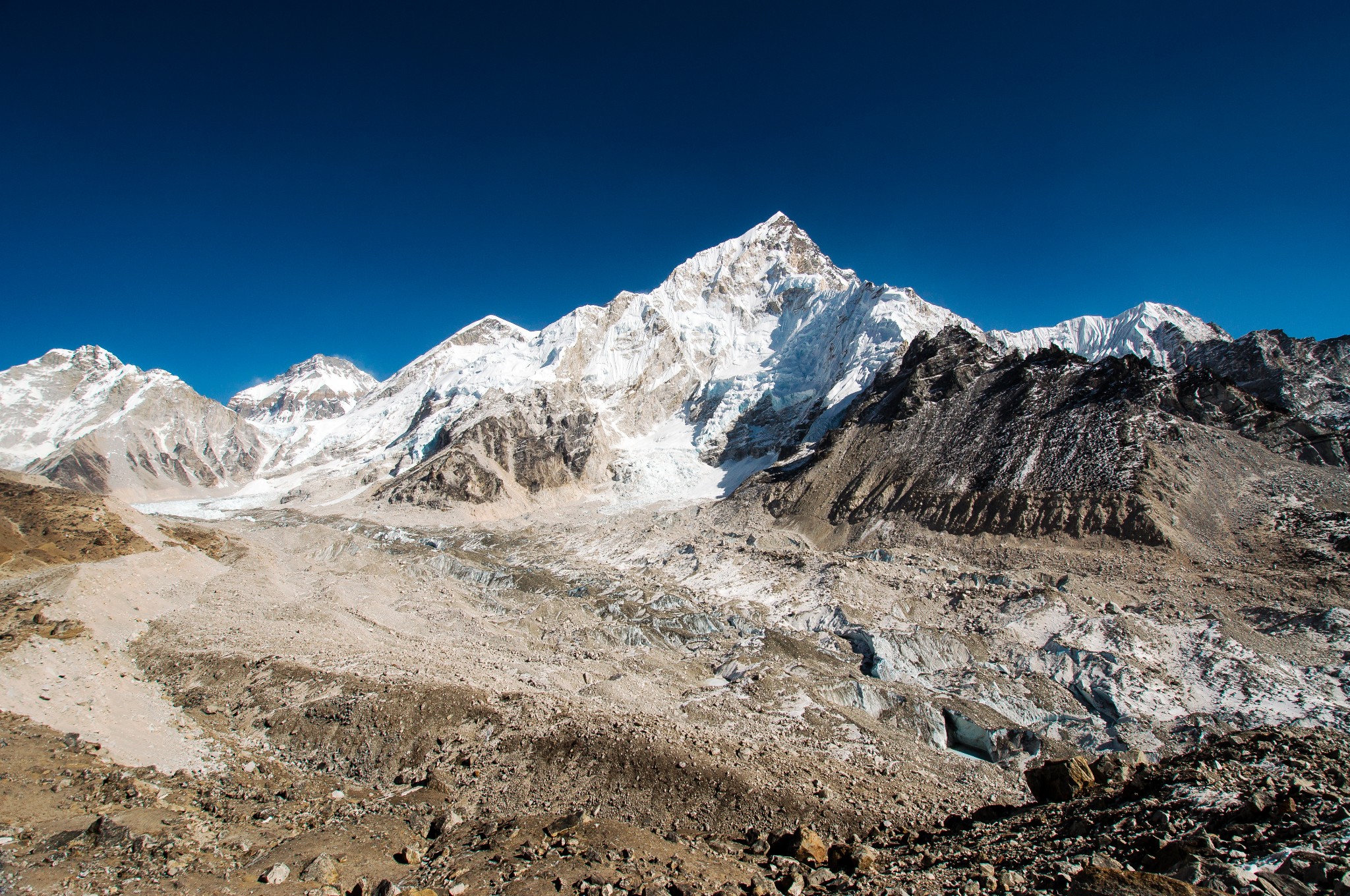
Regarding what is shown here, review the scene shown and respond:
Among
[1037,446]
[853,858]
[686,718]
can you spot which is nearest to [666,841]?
[853,858]

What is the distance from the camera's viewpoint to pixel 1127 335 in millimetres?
105000

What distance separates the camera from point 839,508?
58438 mm

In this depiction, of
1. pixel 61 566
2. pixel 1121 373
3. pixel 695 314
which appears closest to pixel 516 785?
A: pixel 61 566

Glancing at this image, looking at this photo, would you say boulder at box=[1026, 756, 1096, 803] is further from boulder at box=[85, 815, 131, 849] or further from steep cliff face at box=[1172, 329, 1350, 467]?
steep cliff face at box=[1172, 329, 1350, 467]

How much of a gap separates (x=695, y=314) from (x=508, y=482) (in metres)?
87.8

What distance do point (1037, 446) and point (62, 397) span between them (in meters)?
205

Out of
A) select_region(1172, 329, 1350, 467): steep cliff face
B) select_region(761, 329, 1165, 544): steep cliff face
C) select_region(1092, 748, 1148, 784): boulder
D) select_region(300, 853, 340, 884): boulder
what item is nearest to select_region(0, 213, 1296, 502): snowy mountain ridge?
select_region(1172, 329, 1350, 467): steep cliff face

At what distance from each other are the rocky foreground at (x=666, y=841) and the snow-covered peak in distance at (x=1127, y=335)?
9468 centimetres

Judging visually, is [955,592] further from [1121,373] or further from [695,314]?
[695,314]

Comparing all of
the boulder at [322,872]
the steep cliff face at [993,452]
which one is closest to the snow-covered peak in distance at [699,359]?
the steep cliff face at [993,452]

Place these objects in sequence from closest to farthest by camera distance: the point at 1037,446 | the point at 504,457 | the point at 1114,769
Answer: the point at 1114,769 → the point at 1037,446 → the point at 504,457

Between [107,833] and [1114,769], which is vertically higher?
[1114,769]

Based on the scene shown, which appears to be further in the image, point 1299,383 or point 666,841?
point 1299,383

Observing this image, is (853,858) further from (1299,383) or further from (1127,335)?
(1127,335)
